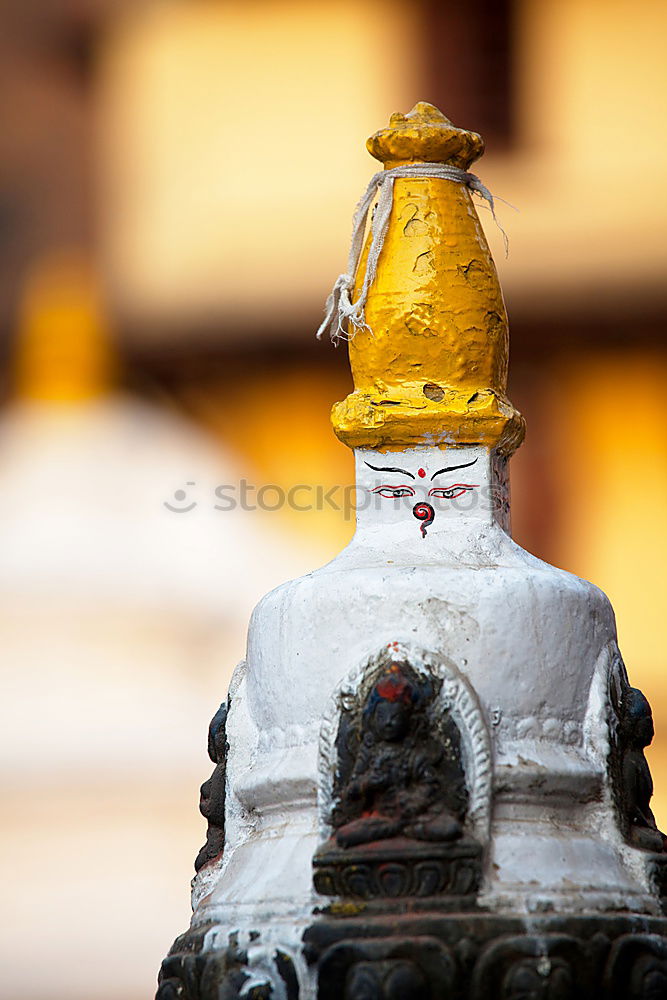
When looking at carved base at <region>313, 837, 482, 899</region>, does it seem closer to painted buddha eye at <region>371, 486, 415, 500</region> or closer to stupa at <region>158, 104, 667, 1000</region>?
stupa at <region>158, 104, 667, 1000</region>

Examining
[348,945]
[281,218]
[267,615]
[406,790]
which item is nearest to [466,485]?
[267,615]

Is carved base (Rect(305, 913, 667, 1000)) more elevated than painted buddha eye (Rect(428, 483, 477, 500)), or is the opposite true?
painted buddha eye (Rect(428, 483, 477, 500))

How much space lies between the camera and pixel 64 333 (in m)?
6.83

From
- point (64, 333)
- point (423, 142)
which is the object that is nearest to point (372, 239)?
point (423, 142)

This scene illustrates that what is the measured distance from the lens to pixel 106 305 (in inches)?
266

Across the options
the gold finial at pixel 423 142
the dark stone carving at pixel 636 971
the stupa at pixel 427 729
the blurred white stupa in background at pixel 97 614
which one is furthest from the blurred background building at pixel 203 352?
the dark stone carving at pixel 636 971

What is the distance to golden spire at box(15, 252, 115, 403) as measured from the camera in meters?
6.83

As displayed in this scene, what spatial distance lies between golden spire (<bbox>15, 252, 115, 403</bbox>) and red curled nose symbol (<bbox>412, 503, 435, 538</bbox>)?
12.0 ft

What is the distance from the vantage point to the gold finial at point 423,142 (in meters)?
3.37

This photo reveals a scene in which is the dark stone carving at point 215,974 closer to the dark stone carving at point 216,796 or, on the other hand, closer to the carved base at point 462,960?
the carved base at point 462,960

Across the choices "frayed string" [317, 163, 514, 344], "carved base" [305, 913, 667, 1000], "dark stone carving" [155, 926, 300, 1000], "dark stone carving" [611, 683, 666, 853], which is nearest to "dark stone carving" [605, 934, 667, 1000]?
"carved base" [305, 913, 667, 1000]

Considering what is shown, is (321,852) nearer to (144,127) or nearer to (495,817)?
(495,817)

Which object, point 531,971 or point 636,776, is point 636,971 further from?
point 636,776

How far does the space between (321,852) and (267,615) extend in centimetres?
50
